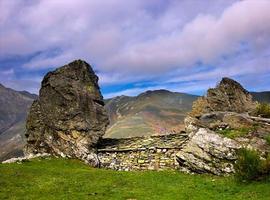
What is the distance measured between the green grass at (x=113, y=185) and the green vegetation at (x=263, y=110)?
1161cm

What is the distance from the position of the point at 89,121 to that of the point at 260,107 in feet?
54.6

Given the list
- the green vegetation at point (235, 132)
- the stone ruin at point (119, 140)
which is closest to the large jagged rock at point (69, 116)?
the stone ruin at point (119, 140)

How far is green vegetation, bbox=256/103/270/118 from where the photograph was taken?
4319cm

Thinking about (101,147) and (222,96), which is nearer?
(101,147)

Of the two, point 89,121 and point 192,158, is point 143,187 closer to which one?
point 192,158

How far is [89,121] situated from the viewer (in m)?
45.4

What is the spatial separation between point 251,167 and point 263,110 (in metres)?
13.6

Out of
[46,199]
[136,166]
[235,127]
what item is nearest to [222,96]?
[235,127]

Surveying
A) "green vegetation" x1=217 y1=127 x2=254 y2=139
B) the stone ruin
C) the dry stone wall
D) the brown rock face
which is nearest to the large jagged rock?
the stone ruin

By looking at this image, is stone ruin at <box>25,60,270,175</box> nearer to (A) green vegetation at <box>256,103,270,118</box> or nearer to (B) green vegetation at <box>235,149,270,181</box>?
(A) green vegetation at <box>256,103,270,118</box>

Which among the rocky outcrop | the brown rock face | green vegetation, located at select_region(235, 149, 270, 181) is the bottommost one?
green vegetation, located at select_region(235, 149, 270, 181)

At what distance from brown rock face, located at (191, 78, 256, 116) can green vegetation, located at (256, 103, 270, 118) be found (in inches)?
109

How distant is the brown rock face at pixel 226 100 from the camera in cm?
4784

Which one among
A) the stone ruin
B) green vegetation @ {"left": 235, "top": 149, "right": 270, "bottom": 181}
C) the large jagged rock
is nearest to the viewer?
green vegetation @ {"left": 235, "top": 149, "right": 270, "bottom": 181}
